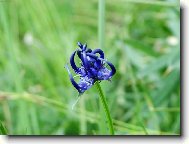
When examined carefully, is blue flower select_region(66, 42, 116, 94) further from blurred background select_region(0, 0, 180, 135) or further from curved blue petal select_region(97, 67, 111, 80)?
blurred background select_region(0, 0, 180, 135)

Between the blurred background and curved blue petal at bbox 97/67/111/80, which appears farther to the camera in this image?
the blurred background

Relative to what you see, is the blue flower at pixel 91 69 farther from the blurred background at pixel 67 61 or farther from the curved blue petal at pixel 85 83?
the blurred background at pixel 67 61

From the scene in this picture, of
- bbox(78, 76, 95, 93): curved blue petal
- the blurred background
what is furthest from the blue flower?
the blurred background

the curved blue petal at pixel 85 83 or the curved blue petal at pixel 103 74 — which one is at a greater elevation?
the curved blue petal at pixel 103 74

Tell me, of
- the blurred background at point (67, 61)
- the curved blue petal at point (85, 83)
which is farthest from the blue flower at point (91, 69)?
the blurred background at point (67, 61)

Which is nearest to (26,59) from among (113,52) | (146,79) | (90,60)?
(113,52)

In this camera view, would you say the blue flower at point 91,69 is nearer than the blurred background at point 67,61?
Yes

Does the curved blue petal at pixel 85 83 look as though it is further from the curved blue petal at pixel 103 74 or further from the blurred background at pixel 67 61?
the blurred background at pixel 67 61

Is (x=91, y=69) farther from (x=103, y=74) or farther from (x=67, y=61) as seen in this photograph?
(x=67, y=61)

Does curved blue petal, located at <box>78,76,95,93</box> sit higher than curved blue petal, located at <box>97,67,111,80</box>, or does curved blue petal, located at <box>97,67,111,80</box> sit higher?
curved blue petal, located at <box>97,67,111,80</box>

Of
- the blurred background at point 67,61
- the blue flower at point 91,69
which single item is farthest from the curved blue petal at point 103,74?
the blurred background at point 67,61
